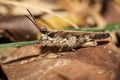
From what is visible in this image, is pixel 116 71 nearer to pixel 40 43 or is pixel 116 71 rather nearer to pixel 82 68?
pixel 82 68

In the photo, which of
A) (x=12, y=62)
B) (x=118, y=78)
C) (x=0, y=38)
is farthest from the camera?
(x=0, y=38)

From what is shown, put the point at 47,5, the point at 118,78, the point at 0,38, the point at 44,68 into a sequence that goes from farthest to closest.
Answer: the point at 47,5
the point at 0,38
the point at 44,68
the point at 118,78

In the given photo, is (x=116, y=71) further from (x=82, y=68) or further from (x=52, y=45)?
(x=52, y=45)

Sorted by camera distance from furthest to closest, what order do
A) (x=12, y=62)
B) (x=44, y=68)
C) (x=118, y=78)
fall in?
(x=12, y=62) < (x=44, y=68) < (x=118, y=78)

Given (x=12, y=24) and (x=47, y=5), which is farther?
(x=47, y=5)

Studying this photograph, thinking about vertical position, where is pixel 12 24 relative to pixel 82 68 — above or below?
above

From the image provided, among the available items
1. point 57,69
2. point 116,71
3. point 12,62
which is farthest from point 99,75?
point 12,62

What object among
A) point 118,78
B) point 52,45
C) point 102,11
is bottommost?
point 118,78

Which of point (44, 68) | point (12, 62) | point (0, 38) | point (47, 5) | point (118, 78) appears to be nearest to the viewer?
point (118, 78)

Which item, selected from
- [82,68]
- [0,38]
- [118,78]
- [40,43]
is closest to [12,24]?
[0,38]
